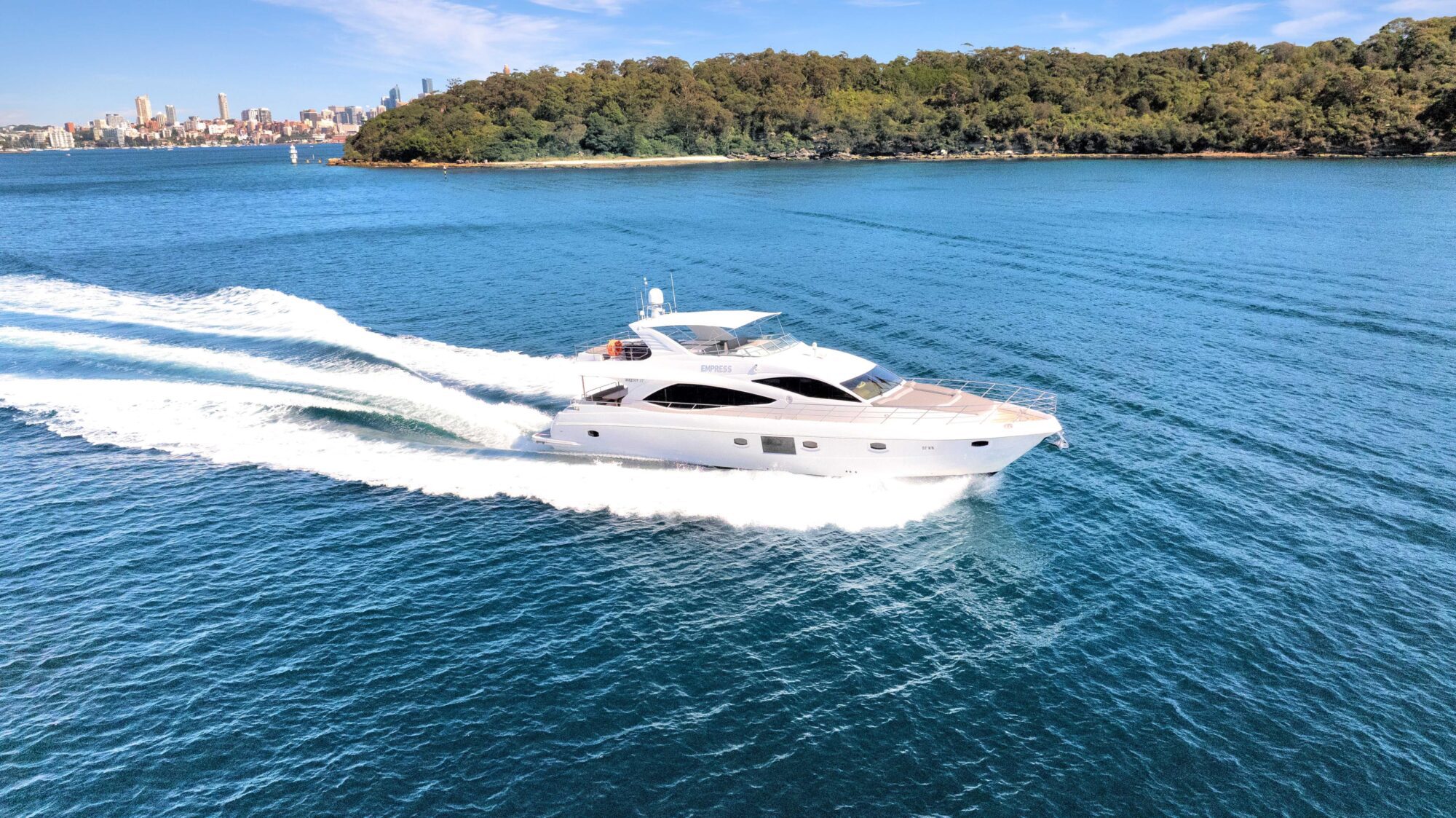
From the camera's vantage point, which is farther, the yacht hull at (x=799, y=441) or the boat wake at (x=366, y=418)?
the boat wake at (x=366, y=418)

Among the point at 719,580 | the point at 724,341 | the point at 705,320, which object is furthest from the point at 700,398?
the point at 719,580

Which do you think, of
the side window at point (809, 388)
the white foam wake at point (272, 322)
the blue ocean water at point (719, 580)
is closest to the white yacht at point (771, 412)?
the side window at point (809, 388)

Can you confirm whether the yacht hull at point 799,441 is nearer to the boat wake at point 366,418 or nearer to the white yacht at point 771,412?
the white yacht at point 771,412

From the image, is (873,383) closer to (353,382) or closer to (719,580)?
(719,580)

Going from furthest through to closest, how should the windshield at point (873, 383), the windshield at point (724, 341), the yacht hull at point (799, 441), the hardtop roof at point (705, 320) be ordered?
the hardtop roof at point (705, 320)
the windshield at point (724, 341)
the windshield at point (873, 383)
the yacht hull at point (799, 441)

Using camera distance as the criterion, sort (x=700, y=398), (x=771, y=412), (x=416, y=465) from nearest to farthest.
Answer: (x=771, y=412), (x=700, y=398), (x=416, y=465)

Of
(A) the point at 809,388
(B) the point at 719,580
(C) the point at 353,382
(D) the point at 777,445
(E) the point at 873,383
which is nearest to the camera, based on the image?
(B) the point at 719,580

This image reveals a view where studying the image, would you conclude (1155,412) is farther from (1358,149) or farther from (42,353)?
(1358,149)
